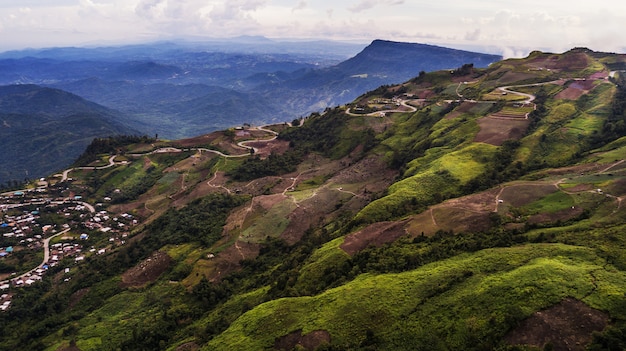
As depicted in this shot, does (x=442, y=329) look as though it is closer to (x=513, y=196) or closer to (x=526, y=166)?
(x=513, y=196)

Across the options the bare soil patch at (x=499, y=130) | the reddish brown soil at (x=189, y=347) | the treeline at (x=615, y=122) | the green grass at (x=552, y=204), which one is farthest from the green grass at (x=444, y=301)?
the treeline at (x=615, y=122)

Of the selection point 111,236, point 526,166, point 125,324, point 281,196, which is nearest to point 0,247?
point 111,236

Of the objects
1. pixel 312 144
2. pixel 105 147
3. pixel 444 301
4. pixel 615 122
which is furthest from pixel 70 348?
pixel 105 147

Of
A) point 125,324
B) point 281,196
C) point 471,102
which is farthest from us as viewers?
point 471,102

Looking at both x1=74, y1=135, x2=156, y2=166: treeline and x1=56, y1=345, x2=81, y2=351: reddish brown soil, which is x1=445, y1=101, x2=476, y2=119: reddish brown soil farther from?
x1=74, y1=135, x2=156, y2=166: treeline

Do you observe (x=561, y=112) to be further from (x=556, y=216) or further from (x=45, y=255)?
(x=45, y=255)

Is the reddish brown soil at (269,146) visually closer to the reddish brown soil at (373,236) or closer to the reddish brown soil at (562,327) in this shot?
the reddish brown soil at (373,236)
